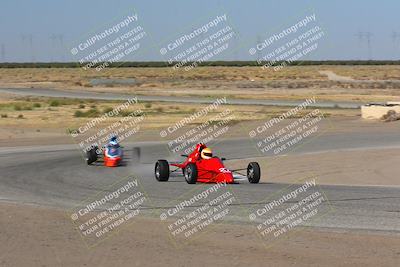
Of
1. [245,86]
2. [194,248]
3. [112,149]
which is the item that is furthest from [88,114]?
[245,86]

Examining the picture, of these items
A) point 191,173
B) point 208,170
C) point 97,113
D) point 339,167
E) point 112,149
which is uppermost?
point 97,113

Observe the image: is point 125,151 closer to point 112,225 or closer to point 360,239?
point 112,225

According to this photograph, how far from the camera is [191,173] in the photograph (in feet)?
65.0

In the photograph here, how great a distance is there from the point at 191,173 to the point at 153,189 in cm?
134

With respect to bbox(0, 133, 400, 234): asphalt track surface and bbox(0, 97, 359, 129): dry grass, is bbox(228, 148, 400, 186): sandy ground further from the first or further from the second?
bbox(0, 97, 359, 129): dry grass

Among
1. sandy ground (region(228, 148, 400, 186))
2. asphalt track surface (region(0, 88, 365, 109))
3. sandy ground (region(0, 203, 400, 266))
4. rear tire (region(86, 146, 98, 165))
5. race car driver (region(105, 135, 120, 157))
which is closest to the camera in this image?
sandy ground (region(0, 203, 400, 266))

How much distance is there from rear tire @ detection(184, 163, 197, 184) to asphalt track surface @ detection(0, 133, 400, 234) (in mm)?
206

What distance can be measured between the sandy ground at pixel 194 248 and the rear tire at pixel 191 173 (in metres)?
6.24

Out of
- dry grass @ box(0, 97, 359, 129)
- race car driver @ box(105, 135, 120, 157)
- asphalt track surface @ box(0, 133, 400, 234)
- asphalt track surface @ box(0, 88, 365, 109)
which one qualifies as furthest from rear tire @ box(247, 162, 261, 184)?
asphalt track surface @ box(0, 88, 365, 109)

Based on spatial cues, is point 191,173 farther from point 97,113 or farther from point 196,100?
point 196,100

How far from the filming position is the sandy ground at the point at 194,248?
10.5 metres

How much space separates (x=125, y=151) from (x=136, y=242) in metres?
20.1

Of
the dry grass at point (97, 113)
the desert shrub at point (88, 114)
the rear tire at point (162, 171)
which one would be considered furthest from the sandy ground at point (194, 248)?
the desert shrub at point (88, 114)

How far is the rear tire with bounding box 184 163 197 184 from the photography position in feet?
64.8
